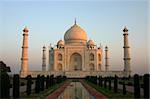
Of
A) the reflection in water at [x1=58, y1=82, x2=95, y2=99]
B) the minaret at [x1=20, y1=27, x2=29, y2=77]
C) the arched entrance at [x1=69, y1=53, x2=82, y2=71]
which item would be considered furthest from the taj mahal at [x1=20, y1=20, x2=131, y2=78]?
the reflection in water at [x1=58, y1=82, x2=95, y2=99]

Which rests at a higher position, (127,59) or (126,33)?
(126,33)

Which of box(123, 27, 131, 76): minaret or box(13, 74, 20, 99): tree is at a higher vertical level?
box(123, 27, 131, 76): minaret

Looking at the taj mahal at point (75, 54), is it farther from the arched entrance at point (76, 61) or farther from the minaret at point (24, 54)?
the minaret at point (24, 54)

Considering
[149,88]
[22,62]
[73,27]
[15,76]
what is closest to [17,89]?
[15,76]

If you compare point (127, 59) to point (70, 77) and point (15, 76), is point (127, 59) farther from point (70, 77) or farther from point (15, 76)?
point (15, 76)

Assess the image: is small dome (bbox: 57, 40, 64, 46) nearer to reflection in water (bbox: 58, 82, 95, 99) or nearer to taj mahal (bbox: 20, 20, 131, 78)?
taj mahal (bbox: 20, 20, 131, 78)

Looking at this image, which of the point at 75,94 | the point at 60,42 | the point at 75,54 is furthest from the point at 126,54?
the point at 75,94
